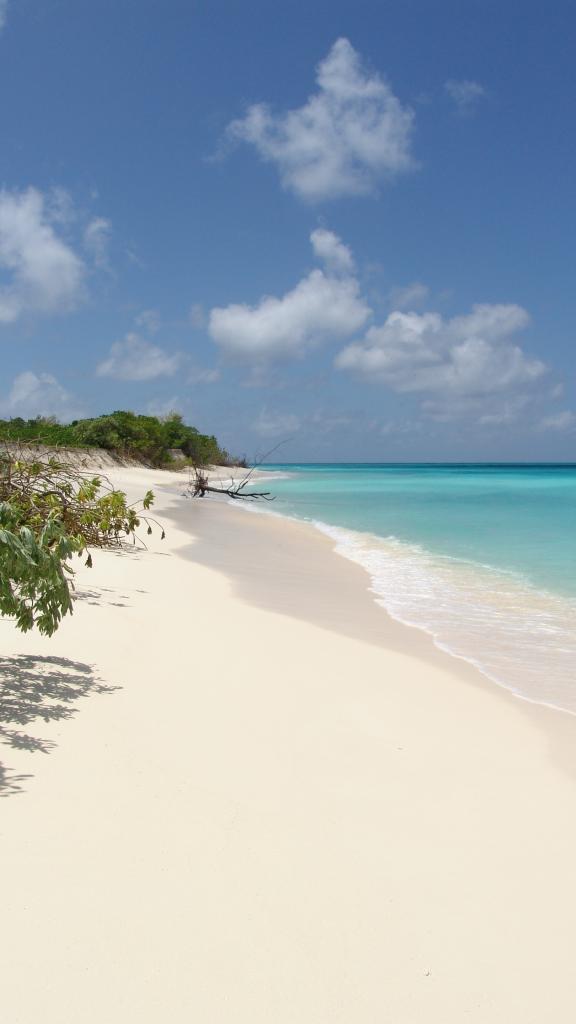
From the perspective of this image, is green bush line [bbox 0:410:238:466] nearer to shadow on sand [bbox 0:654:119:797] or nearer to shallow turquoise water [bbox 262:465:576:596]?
shallow turquoise water [bbox 262:465:576:596]

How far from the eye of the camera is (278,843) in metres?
2.64

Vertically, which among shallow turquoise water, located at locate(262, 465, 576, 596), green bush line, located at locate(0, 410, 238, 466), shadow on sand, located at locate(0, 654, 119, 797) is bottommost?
shadow on sand, located at locate(0, 654, 119, 797)

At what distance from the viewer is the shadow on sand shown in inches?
127

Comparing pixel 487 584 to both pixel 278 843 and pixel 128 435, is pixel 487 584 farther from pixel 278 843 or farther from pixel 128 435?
pixel 128 435

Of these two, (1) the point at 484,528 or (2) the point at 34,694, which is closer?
(2) the point at 34,694

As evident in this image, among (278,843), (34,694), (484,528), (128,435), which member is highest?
(128,435)

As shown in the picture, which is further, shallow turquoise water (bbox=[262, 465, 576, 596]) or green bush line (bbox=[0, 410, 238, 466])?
green bush line (bbox=[0, 410, 238, 466])

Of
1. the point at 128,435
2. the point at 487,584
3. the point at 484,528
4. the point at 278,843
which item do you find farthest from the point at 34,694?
the point at 128,435

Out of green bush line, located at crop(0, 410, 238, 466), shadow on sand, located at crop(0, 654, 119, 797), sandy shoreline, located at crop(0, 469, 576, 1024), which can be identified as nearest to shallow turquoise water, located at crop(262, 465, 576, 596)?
sandy shoreline, located at crop(0, 469, 576, 1024)

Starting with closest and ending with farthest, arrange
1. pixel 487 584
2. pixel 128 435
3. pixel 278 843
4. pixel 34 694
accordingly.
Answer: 1. pixel 278 843
2. pixel 34 694
3. pixel 487 584
4. pixel 128 435

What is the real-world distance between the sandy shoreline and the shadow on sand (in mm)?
25

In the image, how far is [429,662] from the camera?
5.64 meters

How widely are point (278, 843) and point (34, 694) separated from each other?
191 cm

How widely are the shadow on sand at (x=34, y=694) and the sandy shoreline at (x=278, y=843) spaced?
0.03 metres
